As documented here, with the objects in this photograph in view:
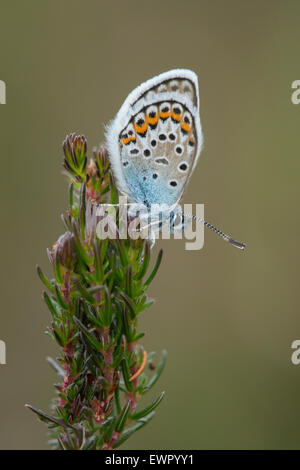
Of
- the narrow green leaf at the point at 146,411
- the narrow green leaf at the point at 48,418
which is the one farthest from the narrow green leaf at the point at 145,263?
the narrow green leaf at the point at 48,418

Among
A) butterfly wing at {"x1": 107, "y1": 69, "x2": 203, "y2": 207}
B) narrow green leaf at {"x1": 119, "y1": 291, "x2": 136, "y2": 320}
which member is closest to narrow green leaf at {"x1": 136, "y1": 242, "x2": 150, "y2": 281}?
narrow green leaf at {"x1": 119, "y1": 291, "x2": 136, "y2": 320}

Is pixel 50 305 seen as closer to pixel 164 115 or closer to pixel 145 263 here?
pixel 145 263

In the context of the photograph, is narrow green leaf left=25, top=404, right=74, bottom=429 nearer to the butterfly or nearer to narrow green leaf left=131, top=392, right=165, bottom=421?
narrow green leaf left=131, top=392, right=165, bottom=421

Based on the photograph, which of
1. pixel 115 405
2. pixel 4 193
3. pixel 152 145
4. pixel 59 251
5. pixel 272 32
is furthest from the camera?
pixel 272 32

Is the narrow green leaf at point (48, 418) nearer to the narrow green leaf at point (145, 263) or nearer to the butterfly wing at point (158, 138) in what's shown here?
the narrow green leaf at point (145, 263)

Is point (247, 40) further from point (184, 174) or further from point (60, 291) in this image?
point (60, 291)

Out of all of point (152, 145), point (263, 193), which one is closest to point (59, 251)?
point (152, 145)
